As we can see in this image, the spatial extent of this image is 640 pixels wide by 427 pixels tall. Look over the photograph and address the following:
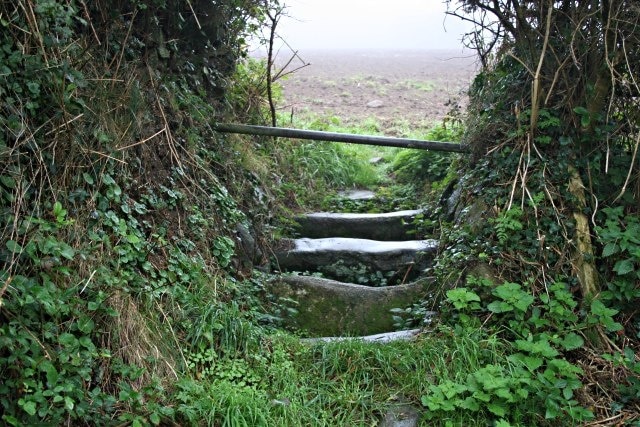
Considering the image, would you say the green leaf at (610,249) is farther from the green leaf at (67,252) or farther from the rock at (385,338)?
the green leaf at (67,252)

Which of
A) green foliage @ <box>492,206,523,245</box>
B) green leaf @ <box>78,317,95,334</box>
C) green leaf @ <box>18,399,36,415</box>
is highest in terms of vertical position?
green foliage @ <box>492,206,523,245</box>

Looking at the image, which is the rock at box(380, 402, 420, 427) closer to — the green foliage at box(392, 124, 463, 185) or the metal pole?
the metal pole

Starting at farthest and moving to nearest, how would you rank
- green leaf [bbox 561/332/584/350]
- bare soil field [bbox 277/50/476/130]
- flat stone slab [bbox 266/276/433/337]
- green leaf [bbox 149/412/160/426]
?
bare soil field [bbox 277/50/476/130] → flat stone slab [bbox 266/276/433/337] → green leaf [bbox 561/332/584/350] → green leaf [bbox 149/412/160/426]

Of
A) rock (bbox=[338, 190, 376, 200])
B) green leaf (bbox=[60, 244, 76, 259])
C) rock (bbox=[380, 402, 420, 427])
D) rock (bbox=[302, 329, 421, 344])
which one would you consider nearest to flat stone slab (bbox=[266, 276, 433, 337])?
rock (bbox=[302, 329, 421, 344])

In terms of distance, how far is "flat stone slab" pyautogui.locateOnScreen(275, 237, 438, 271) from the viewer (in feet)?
17.4

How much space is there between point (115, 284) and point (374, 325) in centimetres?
212

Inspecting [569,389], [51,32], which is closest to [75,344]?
[51,32]

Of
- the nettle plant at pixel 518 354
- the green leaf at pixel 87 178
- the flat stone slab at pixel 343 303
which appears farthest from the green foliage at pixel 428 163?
the green leaf at pixel 87 178

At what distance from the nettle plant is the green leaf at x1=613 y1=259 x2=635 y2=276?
0.29 meters

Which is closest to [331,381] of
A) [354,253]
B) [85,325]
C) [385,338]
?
[385,338]

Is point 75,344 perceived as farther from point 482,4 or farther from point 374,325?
point 482,4

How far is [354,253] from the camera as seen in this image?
5418 millimetres

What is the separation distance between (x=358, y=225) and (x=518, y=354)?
2.84 metres

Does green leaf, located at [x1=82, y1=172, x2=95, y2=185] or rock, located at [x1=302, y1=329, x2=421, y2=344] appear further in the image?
rock, located at [x1=302, y1=329, x2=421, y2=344]
